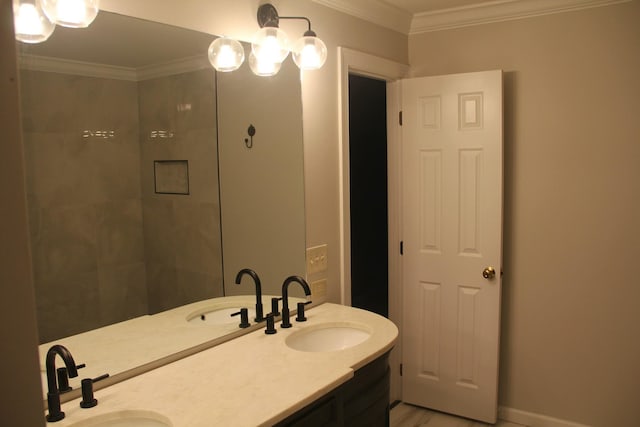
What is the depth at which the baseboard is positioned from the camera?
9.90ft

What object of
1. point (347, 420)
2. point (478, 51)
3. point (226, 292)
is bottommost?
point (347, 420)

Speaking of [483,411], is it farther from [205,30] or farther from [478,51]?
[205,30]

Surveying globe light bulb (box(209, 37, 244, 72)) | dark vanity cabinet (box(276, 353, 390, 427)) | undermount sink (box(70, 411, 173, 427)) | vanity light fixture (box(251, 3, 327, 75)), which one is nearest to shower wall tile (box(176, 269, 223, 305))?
undermount sink (box(70, 411, 173, 427))

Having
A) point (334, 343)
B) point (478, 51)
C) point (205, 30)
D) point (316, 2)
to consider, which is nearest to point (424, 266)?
point (334, 343)

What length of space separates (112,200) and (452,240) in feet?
6.88

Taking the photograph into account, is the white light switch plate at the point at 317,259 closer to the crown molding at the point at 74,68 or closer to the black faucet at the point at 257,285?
the black faucet at the point at 257,285

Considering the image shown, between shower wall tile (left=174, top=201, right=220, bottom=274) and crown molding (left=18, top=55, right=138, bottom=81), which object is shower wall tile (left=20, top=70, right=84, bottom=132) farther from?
shower wall tile (left=174, top=201, right=220, bottom=274)

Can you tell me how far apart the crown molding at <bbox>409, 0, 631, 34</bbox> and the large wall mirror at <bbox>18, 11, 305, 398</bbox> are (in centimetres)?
140

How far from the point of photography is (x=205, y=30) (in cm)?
200

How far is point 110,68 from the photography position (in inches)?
65.1

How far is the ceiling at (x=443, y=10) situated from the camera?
278 cm

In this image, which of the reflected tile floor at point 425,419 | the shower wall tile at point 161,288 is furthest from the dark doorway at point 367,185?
the shower wall tile at point 161,288

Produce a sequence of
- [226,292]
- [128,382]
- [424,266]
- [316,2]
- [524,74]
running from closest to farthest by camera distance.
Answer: [128,382]
[226,292]
[316,2]
[524,74]
[424,266]

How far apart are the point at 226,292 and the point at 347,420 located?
72cm
